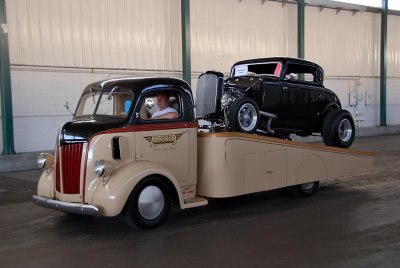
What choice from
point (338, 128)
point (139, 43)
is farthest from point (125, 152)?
point (139, 43)

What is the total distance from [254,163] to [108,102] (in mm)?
2442

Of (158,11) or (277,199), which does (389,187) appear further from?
(158,11)

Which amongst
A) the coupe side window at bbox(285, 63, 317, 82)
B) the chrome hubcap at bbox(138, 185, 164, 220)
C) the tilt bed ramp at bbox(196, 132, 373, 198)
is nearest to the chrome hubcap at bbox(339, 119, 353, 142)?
the tilt bed ramp at bbox(196, 132, 373, 198)

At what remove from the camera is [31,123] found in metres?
14.8

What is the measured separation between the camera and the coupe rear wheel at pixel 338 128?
30.1 feet

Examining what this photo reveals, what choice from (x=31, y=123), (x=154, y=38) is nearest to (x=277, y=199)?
(x=31, y=123)

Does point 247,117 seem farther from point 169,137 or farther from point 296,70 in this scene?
point 296,70

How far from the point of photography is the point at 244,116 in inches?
311

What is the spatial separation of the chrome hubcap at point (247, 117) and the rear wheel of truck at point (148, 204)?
1.94m

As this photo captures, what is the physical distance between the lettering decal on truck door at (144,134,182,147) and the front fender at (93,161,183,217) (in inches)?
15.5

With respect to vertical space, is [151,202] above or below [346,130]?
below

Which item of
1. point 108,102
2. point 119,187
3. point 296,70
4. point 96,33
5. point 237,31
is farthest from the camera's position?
point 237,31

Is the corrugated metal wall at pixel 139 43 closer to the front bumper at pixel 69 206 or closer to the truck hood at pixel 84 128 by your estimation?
the front bumper at pixel 69 206

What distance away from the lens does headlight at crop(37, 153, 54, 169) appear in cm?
723
